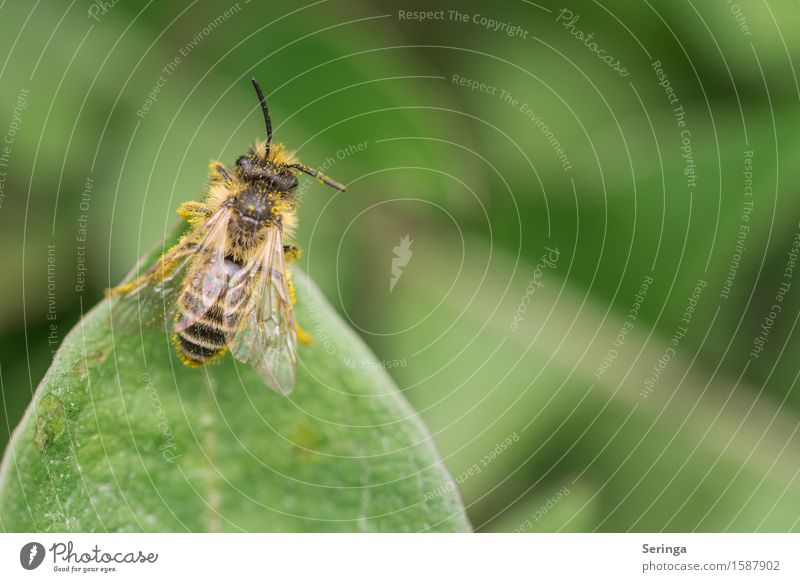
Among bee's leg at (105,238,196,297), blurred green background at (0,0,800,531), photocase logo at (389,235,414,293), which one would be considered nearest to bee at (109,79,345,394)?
bee's leg at (105,238,196,297)

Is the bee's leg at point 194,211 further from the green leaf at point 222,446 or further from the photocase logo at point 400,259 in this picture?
the photocase logo at point 400,259

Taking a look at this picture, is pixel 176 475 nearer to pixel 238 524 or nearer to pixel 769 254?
pixel 238 524

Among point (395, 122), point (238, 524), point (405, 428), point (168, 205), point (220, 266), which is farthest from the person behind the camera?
point (395, 122)

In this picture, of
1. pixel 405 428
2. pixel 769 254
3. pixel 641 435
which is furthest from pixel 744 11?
pixel 405 428

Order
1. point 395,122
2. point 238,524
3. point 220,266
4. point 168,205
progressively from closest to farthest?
1. point 238,524
2. point 220,266
3. point 168,205
4. point 395,122

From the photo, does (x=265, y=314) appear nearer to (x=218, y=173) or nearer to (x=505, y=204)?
(x=218, y=173)
